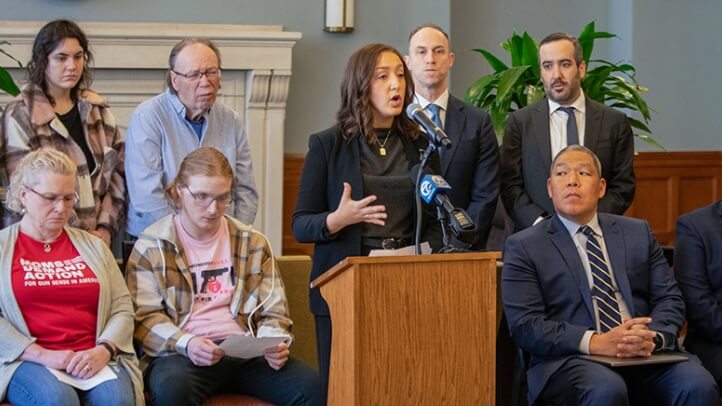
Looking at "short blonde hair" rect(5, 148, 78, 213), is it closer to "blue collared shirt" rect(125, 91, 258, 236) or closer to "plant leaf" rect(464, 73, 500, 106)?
"blue collared shirt" rect(125, 91, 258, 236)

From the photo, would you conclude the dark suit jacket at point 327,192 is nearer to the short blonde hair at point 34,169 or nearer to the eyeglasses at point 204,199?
the eyeglasses at point 204,199

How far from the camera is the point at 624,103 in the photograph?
5.55 m

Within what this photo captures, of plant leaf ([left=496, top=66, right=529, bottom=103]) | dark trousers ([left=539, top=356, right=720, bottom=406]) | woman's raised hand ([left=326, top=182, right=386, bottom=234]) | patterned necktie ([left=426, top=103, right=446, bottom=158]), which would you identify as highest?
plant leaf ([left=496, top=66, right=529, bottom=103])

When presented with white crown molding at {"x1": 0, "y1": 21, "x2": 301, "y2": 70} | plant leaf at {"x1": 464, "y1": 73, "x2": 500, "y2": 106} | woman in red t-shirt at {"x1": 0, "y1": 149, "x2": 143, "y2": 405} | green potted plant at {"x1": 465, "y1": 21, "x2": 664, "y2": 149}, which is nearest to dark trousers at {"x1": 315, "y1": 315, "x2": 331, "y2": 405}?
woman in red t-shirt at {"x1": 0, "y1": 149, "x2": 143, "y2": 405}

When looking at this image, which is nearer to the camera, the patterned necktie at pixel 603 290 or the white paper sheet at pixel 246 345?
the white paper sheet at pixel 246 345

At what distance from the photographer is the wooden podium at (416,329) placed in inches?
123

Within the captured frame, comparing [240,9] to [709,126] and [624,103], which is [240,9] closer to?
[624,103]

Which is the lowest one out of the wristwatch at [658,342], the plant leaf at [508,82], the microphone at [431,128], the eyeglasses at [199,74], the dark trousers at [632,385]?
the dark trousers at [632,385]

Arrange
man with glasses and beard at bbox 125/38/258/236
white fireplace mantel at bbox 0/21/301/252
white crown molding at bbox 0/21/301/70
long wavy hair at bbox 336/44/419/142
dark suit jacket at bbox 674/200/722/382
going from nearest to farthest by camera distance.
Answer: long wavy hair at bbox 336/44/419/142
dark suit jacket at bbox 674/200/722/382
man with glasses and beard at bbox 125/38/258/236
white crown molding at bbox 0/21/301/70
white fireplace mantel at bbox 0/21/301/252

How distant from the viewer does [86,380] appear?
3301 mm

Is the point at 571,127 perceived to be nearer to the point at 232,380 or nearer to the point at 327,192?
the point at 327,192

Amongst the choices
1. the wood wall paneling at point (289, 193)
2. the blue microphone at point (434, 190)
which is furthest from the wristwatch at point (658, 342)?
the wood wall paneling at point (289, 193)

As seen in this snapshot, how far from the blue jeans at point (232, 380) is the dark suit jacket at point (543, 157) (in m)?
1.16

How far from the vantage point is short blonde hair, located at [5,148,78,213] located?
11.1 feet
